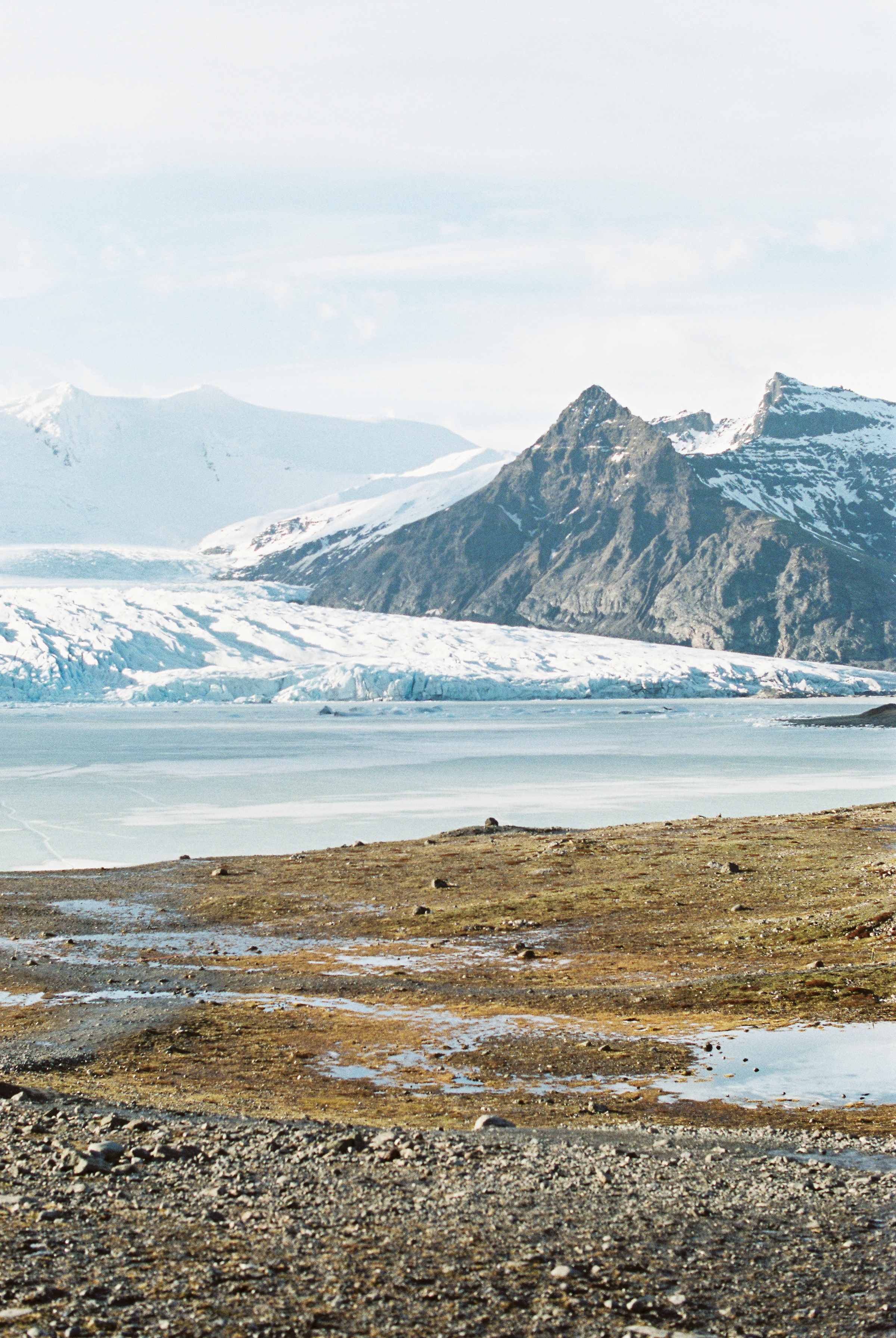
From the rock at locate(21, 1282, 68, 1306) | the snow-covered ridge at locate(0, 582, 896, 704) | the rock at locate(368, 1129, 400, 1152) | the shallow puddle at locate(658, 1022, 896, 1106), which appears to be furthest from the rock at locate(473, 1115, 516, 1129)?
the snow-covered ridge at locate(0, 582, 896, 704)

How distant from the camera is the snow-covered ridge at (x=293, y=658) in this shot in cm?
9481

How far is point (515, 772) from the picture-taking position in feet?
159

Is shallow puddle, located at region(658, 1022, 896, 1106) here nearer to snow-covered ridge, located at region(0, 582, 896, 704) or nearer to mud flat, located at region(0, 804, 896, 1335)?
mud flat, located at region(0, 804, 896, 1335)

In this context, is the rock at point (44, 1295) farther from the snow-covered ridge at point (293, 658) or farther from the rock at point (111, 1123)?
the snow-covered ridge at point (293, 658)

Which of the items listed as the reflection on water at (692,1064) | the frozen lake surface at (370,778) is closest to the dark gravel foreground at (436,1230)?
the reflection on water at (692,1064)

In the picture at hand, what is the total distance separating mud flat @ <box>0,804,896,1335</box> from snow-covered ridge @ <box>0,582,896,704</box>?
78115 millimetres

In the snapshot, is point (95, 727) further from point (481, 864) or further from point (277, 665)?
point (481, 864)

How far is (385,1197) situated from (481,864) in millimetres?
17092

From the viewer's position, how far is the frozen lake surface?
31203mm

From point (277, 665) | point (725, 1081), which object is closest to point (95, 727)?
point (277, 665)

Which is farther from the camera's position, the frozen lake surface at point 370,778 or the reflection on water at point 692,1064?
the frozen lake surface at point 370,778

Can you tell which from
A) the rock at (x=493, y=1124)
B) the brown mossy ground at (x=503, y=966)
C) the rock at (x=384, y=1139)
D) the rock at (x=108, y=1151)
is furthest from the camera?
the brown mossy ground at (x=503, y=966)

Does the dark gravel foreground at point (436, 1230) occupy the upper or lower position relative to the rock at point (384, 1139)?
upper

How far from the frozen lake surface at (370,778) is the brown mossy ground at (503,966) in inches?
206
